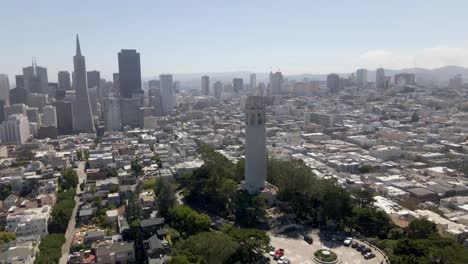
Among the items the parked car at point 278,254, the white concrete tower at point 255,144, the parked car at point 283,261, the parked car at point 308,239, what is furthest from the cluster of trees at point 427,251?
the white concrete tower at point 255,144

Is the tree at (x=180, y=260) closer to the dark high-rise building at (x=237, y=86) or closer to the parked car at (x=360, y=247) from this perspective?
the parked car at (x=360, y=247)

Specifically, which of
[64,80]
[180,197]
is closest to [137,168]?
[180,197]

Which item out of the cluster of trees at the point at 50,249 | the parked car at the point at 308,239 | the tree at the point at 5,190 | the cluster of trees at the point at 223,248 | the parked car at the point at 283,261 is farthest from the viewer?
the tree at the point at 5,190

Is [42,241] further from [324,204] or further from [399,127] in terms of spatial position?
[399,127]

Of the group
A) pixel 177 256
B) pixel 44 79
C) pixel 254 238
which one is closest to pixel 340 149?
pixel 254 238

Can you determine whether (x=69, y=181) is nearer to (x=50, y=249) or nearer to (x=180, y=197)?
(x=180, y=197)

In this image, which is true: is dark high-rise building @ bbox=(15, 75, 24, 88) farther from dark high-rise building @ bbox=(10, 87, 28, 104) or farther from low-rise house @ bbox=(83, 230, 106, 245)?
low-rise house @ bbox=(83, 230, 106, 245)

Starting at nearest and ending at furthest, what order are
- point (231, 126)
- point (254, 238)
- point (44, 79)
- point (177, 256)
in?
point (177, 256), point (254, 238), point (231, 126), point (44, 79)
